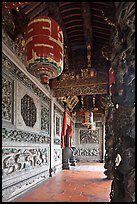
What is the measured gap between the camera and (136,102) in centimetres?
141

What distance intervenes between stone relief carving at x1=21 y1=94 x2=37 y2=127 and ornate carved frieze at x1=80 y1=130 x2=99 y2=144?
23.4ft

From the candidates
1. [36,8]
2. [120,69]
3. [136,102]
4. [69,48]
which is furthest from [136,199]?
[69,48]

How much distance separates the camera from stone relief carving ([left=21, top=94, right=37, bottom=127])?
3809 mm

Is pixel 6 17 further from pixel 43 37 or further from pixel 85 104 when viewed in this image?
pixel 85 104

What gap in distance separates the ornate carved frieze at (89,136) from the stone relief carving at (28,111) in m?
7.12

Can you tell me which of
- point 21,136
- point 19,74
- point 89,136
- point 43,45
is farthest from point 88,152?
point 43,45

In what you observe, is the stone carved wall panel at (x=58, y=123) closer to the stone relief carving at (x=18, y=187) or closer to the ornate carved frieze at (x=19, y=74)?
the ornate carved frieze at (x=19, y=74)

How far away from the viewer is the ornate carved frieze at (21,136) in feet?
9.95

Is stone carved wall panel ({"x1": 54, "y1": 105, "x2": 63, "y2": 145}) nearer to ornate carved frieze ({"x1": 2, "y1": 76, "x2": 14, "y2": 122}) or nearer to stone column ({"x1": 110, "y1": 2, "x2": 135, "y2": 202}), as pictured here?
ornate carved frieze ({"x1": 2, "y1": 76, "x2": 14, "y2": 122})

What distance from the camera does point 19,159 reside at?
343 centimetres

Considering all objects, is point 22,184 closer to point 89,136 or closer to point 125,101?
point 125,101

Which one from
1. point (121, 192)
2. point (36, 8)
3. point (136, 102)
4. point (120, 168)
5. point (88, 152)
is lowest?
point (88, 152)

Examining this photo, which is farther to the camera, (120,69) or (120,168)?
(120,69)

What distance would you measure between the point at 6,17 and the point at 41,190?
9.80ft
